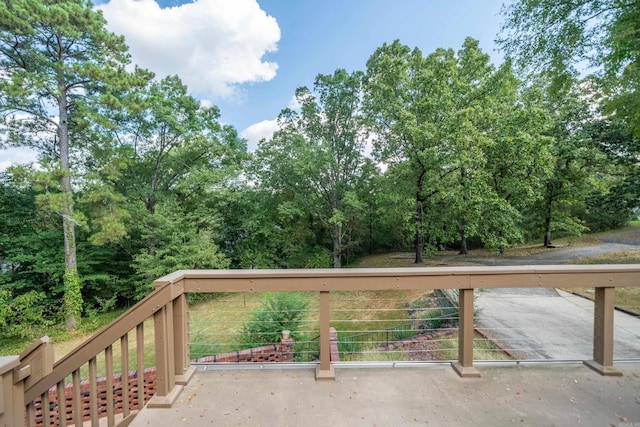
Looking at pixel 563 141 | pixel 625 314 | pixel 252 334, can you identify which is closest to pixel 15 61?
pixel 252 334

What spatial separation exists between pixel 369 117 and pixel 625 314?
1036cm

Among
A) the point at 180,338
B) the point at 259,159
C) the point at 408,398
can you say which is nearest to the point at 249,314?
the point at 180,338

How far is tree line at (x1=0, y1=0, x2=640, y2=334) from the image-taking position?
337 inches

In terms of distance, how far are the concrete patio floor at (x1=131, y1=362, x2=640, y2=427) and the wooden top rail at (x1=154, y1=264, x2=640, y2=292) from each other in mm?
660

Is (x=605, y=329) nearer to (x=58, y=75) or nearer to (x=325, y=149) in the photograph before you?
(x=325, y=149)

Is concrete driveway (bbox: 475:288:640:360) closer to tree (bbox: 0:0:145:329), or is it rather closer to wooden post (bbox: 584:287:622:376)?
wooden post (bbox: 584:287:622:376)

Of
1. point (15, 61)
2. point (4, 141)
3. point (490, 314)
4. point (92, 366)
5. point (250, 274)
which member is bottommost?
point (490, 314)

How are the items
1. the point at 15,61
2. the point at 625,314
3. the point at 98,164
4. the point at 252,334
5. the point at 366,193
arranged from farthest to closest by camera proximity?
the point at 366,193 < the point at 98,164 < the point at 15,61 < the point at 625,314 < the point at 252,334

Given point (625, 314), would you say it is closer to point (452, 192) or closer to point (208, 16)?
point (452, 192)

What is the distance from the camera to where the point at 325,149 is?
12180mm

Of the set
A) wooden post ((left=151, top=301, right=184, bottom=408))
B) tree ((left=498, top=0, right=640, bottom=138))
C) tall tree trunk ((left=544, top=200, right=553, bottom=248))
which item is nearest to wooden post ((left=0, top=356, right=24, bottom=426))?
wooden post ((left=151, top=301, right=184, bottom=408))

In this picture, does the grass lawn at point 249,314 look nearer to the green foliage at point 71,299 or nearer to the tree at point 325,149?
the green foliage at point 71,299

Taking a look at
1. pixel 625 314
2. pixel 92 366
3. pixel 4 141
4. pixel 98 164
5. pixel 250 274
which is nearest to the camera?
pixel 92 366

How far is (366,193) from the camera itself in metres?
13.9
